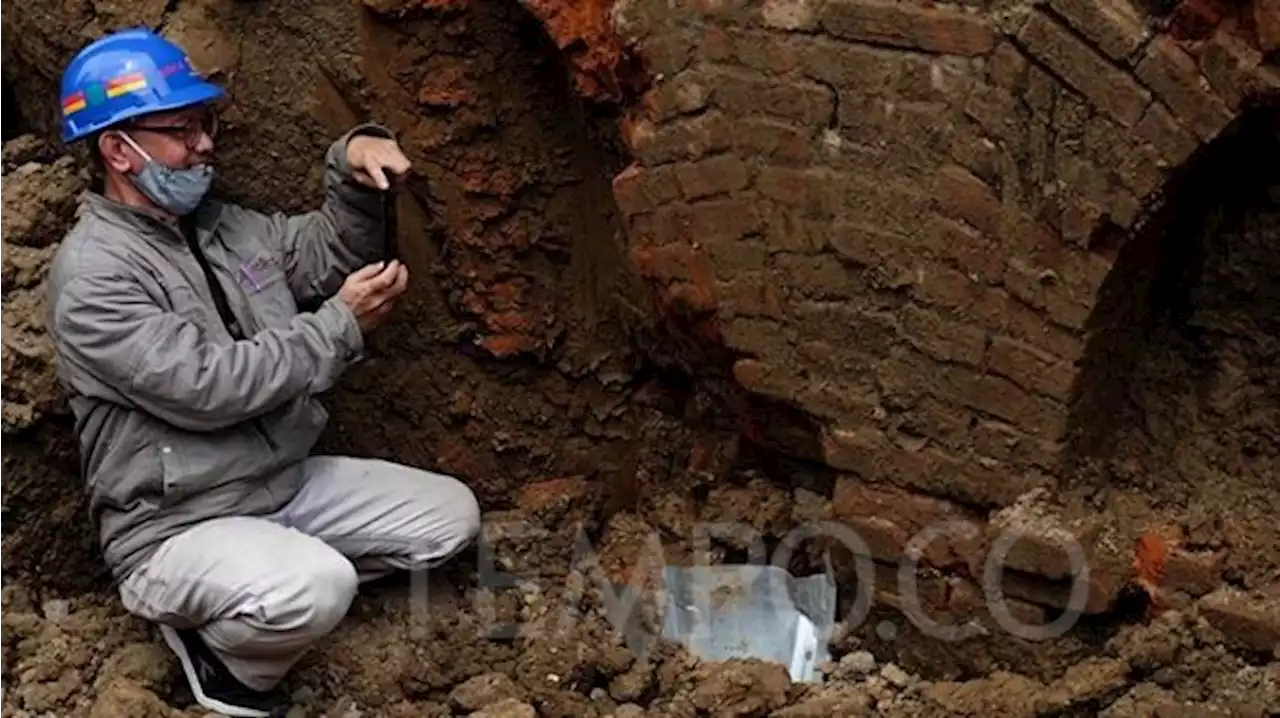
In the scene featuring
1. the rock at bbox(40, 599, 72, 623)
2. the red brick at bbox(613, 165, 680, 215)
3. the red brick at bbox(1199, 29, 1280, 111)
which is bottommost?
the rock at bbox(40, 599, 72, 623)

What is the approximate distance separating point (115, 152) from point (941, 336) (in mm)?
1508

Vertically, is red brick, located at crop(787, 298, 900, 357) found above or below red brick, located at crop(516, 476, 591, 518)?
above

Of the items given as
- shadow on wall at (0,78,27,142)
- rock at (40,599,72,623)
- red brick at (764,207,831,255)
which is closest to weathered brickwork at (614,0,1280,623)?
red brick at (764,207,831,255)

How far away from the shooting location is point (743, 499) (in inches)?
143

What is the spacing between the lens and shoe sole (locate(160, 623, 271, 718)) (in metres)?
3.42

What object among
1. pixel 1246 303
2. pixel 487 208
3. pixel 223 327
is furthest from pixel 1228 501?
pixel 223 327

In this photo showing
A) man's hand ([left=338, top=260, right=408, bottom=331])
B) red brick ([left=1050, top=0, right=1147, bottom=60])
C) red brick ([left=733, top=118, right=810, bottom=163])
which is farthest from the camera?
man's hand ([left=338, top=260, right=408, bottom=331])

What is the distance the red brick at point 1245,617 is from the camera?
3111 millimetres

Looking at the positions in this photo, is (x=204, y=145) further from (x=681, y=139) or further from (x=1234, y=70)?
(x=1234, y=70)

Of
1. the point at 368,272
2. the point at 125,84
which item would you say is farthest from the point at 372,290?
the point at 125,84

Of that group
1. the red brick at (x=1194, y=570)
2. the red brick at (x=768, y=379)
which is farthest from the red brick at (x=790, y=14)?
the red brick at (x=1194, y=570)

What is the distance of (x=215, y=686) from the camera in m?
3.46

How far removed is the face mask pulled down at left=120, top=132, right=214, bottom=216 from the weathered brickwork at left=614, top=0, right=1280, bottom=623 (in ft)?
2.54

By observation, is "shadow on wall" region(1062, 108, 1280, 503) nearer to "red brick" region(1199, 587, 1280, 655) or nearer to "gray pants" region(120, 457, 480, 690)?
"red brick" region(1199, 587, 1280, 655)
